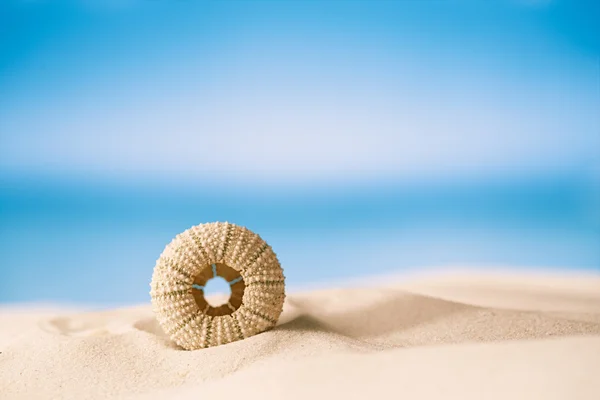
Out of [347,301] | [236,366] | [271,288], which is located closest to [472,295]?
[347,301]

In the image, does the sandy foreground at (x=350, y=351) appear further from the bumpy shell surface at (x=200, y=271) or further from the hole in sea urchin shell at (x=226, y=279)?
the hole in sea urchin shell at (x=226, y=279)

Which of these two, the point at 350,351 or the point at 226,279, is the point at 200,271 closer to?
the point at 226,279

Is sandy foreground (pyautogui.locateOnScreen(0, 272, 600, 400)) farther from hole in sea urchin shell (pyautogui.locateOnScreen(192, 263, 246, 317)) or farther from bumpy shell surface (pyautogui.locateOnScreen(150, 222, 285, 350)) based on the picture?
hole in sea urchin shell (pyautogui.locateOnScreen(192, 263, 246, 317))

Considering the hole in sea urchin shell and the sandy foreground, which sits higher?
the hole in sea urchin shell

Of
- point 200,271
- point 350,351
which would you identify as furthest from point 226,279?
point 350,351

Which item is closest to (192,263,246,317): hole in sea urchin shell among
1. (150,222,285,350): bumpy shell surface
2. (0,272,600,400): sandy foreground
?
(150,222,285,350): bumpy shell surface

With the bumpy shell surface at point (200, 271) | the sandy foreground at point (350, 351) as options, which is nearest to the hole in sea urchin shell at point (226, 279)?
the bumpy shell surface at point (200, 271)
